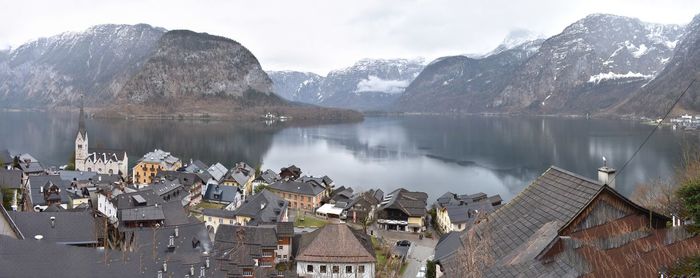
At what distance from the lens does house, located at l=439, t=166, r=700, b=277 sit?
717 centimetres

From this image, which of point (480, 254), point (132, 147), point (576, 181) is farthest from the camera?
point (132, 147)

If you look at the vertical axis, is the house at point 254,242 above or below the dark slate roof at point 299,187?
above

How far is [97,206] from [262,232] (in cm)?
2085

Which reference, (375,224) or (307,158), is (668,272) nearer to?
(375,224)

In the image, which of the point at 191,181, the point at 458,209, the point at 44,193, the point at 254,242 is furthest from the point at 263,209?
the point at 191,181

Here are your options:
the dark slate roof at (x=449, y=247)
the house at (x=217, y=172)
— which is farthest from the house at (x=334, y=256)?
the house at (x=217, y=172)

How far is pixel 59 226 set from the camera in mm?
22203

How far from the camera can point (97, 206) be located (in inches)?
1677

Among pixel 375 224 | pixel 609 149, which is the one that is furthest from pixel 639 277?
pixel 609 149

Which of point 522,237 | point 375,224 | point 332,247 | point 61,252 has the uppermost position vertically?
point 522,237

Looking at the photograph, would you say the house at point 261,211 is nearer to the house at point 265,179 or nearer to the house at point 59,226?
the house at point 59,226

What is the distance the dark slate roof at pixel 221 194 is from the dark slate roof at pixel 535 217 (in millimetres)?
41865

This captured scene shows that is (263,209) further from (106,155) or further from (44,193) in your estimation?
(106,155)

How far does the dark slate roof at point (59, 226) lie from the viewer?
21344 mm
